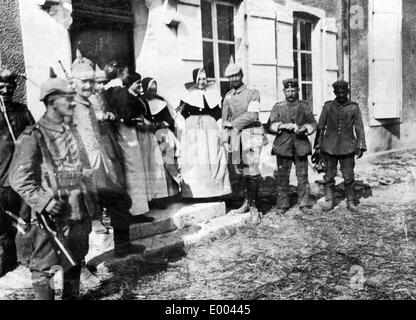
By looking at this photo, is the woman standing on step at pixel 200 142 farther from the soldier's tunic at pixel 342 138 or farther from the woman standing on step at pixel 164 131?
the soldier's tunic at pixel 342 138

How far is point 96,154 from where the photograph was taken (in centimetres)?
314

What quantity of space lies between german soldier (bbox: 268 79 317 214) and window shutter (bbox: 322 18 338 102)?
9.86ft

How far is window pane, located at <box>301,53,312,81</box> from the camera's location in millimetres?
7825

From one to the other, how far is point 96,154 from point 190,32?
2939 mm

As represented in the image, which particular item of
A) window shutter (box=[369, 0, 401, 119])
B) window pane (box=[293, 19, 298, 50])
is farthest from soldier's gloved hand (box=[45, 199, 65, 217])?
window shutter (box=[369, 0, 401, 119])

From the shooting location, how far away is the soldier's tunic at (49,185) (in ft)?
7.99

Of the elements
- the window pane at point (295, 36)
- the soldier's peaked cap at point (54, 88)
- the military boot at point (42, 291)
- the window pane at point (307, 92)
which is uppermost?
the window pane at point (295, 36)

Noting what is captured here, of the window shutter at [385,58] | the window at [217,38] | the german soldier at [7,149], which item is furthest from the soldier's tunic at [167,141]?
the window shutter at [385,58]

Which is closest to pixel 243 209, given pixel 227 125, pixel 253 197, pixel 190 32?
pixel 253 197

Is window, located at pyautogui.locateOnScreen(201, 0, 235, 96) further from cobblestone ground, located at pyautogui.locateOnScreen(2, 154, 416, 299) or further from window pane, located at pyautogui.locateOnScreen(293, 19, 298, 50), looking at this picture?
cobblestone ground, located at pyautogui.locateOnScreen(2, 154, 416, 299)

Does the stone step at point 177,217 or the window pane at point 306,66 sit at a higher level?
the window pane at point 306,66

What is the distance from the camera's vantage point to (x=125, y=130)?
4027mm

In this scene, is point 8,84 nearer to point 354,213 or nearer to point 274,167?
point 354,213

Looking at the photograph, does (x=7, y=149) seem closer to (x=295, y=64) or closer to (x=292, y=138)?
(x=292, y=138)
